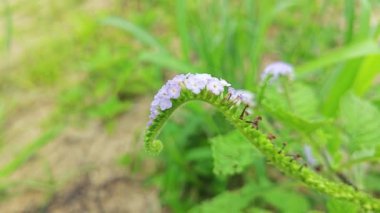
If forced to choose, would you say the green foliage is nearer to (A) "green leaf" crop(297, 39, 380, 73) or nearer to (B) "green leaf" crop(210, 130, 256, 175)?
(B) "green leaf" crop(210, 130, 256, 175)

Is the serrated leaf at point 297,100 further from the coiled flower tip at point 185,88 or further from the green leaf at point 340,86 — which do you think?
the coiled flower tip at point 185,88

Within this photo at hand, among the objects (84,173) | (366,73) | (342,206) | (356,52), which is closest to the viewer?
(342,206)

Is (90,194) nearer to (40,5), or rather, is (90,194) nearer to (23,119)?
(23,119)

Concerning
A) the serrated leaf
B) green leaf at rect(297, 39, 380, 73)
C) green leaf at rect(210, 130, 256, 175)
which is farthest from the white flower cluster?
green leaf at rect(297, 39, 380, 73)

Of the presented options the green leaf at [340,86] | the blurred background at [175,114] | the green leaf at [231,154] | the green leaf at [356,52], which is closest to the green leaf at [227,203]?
the blurred background at [175,114]

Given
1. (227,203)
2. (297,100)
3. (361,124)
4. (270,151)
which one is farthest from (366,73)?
(270,151)

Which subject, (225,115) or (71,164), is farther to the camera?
(71,164)

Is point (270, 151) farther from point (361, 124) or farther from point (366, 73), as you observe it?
point (366, 73)

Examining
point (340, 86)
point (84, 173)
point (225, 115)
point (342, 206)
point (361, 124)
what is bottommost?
point (342, 206)
